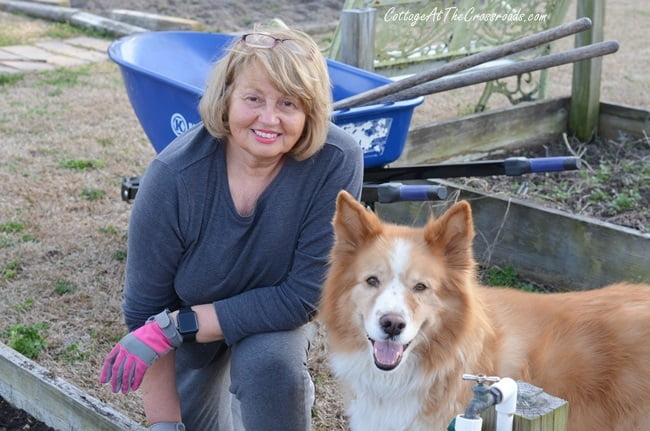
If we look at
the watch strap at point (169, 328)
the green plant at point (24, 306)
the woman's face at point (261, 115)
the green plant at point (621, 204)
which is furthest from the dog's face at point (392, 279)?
the green plant at point (621, 204)

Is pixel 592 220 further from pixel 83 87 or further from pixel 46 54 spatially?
pixel 46 54

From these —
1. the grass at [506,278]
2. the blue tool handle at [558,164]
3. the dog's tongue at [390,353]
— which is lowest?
the grass at [506,278]

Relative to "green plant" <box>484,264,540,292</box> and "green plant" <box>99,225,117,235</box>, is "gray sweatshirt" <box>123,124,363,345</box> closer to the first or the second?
"green plant" <box>484,264,540,292</box>

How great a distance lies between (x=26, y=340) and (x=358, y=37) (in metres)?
2.56

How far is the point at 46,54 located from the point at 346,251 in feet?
26.6

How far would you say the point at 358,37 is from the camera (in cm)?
508

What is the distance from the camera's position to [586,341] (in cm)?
271

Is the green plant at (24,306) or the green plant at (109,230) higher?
the green plant at (24,306)

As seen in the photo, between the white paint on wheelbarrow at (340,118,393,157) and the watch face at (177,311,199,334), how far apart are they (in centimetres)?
147

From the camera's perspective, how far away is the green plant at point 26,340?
3844mm

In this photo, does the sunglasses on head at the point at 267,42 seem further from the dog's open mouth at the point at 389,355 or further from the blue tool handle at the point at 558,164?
the blue tool handle at the point at 558,164

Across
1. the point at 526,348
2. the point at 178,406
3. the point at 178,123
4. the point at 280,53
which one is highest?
the point at 280,53

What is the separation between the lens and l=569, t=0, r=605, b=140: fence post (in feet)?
19.9

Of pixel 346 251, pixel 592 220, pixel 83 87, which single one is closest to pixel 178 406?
pixel 346 251
